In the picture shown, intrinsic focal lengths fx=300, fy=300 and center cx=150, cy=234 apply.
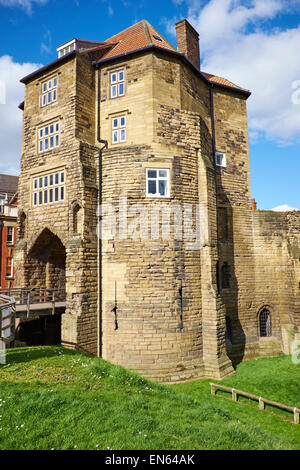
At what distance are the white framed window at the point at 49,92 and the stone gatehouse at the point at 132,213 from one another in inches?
3.3

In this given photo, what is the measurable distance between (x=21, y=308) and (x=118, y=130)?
9.57 m

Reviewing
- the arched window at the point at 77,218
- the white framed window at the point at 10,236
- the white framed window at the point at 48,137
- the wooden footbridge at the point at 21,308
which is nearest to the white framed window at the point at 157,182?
the arched window at the point at 77,218

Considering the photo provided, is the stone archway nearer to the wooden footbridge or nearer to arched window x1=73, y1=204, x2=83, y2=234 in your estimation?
the wooden footbridge

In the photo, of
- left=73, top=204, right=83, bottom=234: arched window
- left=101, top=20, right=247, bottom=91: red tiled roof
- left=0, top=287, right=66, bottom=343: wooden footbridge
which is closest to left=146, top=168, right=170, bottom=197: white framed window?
left=73, top=204, right=83, bottom=234: arched window

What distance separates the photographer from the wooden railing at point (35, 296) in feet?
46.6

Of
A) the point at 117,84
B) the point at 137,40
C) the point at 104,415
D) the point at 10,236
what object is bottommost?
the point at 104,415

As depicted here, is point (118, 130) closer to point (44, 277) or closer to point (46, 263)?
point (46, 263)

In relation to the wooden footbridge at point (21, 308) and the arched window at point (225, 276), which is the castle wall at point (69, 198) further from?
the arched window at point (225, 276)

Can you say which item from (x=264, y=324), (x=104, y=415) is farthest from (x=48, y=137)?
(x=264, y=324)

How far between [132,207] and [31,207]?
6.46 m

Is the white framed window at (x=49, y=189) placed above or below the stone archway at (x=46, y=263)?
above

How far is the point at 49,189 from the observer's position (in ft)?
51.0
